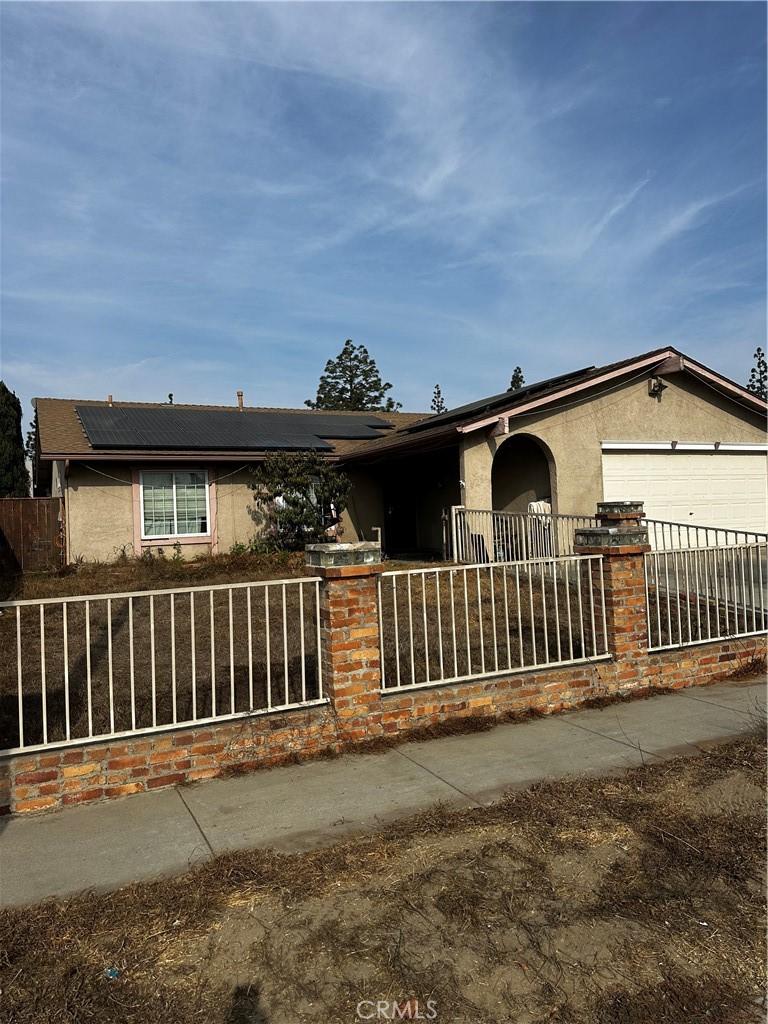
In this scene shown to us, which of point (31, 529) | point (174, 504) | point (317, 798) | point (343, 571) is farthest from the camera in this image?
point (31, 529)

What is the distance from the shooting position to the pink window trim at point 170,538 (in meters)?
13.8

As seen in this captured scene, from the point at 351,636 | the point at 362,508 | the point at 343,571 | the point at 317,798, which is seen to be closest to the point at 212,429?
the point at 362,508

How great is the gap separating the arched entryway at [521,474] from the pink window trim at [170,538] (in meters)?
5.91

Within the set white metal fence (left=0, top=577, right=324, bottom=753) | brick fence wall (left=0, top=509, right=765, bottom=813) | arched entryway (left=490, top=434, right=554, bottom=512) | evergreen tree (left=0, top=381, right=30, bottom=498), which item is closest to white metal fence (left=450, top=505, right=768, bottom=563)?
arched entryway (left=490, top=434, right=554, bottom=512)

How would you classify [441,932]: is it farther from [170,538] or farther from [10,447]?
[10,447]

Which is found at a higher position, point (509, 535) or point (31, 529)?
point (31, 529)

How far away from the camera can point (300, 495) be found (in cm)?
1397

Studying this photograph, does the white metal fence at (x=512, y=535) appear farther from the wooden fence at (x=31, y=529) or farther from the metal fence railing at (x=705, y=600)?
the wooden fence at (x=31, y=529)

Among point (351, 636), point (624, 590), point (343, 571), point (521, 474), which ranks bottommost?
point (351, 636)

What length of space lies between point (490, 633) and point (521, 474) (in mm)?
7135

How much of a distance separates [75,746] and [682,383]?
13773 millimetres

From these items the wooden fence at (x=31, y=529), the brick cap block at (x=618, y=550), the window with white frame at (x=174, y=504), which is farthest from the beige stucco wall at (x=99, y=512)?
the brick cap block at (x=618, y=550)

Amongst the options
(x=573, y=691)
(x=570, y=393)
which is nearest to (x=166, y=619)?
(x=573, y=691)

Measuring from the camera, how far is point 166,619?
8.77m
